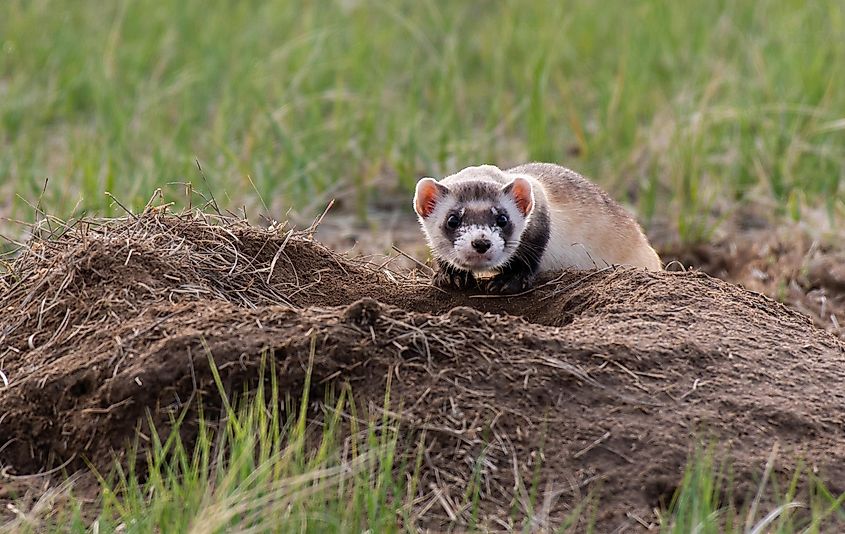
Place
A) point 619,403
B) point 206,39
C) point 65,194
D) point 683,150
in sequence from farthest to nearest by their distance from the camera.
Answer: point 206,39
point 683,150
point 65,194
point 619,403

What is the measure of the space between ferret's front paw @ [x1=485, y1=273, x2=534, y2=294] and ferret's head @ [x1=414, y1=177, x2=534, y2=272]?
10cm

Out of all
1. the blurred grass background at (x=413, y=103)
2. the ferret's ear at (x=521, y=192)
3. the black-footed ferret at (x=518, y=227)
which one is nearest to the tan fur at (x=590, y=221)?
the black-footed ferret at (x=518, y=227)

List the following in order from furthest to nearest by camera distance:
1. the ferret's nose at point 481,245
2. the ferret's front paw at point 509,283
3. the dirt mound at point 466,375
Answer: the ferret's front paw at point 509,283 < the ferret's nose at point 481,245 < the dirt mound at point 466,375

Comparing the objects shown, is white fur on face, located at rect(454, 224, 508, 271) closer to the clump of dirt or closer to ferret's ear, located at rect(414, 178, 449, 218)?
ferret's ear, located at rect(414, 178, 449, 218)

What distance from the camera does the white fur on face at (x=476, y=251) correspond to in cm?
525

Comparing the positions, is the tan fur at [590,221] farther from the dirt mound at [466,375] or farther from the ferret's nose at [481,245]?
the dirt mound at [466,375]

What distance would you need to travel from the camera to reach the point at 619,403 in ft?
13.5

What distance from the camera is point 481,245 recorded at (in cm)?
523

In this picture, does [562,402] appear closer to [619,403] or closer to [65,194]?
[619,403]

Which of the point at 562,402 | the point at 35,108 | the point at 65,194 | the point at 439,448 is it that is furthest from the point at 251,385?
the point at 35,108

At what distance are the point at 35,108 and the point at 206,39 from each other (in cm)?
149

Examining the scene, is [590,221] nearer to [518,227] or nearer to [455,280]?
[518,227]

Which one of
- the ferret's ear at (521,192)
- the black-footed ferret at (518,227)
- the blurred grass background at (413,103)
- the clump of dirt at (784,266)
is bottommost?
the clump of dirt at (784,266)

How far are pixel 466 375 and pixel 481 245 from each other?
1167mm
